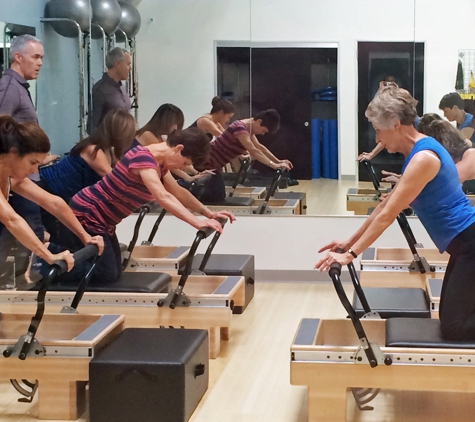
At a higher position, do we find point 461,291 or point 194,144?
point 194,144

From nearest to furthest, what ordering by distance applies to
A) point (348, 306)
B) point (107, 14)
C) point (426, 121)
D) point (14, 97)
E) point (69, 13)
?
point (348, 306)
point (14, 97)
point (426, 121)
point (107, 14)
point (69, 13)

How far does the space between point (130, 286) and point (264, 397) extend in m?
1.02

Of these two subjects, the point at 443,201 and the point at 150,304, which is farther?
the point at 150,304

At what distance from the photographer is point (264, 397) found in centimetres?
361

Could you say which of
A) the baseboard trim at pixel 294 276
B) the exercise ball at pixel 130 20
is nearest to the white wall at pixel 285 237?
the baseboard trim at pixel 294 276

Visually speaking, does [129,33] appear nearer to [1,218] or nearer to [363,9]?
[363,9]

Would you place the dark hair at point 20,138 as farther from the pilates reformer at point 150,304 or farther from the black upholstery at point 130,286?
the black upholstery at point 130,286

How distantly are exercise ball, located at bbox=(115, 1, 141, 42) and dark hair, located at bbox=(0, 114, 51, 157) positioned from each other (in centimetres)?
345

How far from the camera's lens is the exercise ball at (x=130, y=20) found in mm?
6605

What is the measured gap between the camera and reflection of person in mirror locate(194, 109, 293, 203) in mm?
6508

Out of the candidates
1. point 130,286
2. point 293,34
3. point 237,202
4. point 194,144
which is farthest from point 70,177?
point 293,34

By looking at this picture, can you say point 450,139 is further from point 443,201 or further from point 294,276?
point 443,201

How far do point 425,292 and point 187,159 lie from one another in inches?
56.7

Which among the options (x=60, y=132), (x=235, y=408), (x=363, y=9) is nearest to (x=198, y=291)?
(x=235, y=408)
